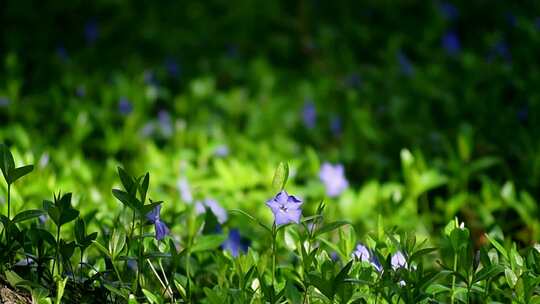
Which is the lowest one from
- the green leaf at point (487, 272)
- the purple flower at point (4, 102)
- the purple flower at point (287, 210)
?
the green leaf at point (487, 272)

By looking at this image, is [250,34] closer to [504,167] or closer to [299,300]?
[504,167]

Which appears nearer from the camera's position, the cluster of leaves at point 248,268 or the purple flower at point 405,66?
the cluster of leaves at point 248,268

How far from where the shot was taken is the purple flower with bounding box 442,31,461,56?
174 inches

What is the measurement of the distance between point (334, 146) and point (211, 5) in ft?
6.10

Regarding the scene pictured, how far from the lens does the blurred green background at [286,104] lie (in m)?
3.09

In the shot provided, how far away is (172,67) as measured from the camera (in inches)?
175

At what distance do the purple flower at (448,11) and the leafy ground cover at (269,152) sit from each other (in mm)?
23

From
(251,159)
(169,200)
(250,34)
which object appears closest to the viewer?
(169,200)

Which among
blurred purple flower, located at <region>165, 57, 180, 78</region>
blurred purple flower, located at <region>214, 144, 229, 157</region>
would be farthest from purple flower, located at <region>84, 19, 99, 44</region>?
blurred purple flower, located at <region>214, 144, 229, 157</region>

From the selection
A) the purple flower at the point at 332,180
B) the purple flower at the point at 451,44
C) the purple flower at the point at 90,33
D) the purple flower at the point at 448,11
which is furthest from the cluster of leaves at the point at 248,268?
the purple flower at the point at 448,11

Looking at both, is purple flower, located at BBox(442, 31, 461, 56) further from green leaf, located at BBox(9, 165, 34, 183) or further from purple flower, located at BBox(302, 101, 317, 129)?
green leaf, located at BBox(9, 165, 34, 183)

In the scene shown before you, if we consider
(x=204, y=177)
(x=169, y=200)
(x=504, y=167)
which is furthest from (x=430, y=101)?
(x=169, y=200)

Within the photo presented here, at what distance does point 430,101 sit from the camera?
398 cm

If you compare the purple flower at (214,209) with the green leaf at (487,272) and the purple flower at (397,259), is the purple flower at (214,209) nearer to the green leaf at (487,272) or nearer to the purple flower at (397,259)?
the purple flower at (397,259)
